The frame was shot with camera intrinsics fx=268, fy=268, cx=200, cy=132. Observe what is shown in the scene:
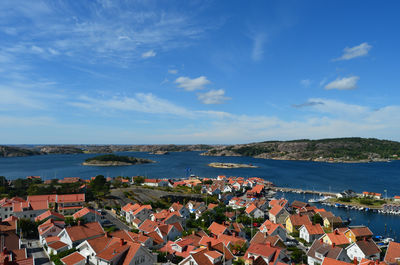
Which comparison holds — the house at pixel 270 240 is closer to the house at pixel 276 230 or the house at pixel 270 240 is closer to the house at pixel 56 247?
the house at pixel 276 230

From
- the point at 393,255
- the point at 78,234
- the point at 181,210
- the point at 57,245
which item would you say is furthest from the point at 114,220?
the point at 393,255

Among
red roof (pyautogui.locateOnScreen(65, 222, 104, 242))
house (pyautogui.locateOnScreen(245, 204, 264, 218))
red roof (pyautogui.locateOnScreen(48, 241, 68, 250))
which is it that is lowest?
house (pyautogui.locateOnScreen(245, 204, 264, 218))

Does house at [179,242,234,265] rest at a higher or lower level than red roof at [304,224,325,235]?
higher

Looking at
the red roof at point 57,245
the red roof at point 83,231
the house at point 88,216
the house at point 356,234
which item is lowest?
the house at point 356,234

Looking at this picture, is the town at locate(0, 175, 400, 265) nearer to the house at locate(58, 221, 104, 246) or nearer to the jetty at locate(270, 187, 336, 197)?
the house at locate(58, 221, 104, 246)

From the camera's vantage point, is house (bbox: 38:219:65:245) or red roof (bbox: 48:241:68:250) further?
house (bbox: 38:219:65:245)

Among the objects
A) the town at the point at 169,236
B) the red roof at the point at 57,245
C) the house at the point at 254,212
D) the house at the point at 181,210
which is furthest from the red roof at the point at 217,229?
the red roof at the point at 57,245

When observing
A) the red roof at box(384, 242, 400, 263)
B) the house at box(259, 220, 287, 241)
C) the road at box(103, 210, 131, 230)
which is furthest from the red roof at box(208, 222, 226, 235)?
the red roof at box(384, 242, 400, 263)

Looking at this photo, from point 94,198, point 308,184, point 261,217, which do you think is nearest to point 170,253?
point 261,217

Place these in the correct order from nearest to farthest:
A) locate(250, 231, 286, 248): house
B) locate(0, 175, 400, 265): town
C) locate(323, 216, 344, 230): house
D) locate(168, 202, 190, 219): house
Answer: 1. locate(0, 175, 400, 265): town
2. locate(250, 231, 286, 248): house
3. locate(323, 216, 344, 230): house
4. locate(168, 202, 190, 219): house
